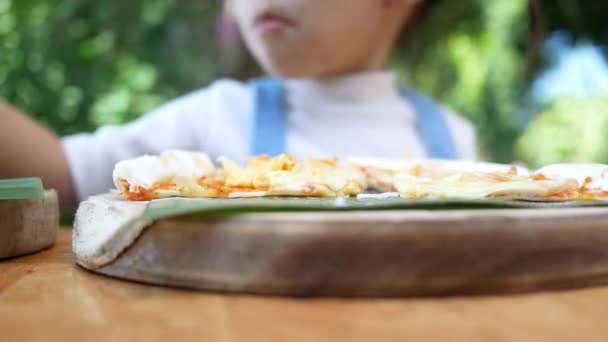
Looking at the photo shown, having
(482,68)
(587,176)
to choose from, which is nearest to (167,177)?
(587,176)

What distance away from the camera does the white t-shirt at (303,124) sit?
1040mm

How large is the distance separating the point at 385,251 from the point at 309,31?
582mm

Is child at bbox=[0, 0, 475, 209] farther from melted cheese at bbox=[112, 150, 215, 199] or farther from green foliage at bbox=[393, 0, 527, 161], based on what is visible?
green foliage at bbox=[393, 0, 527, 161]

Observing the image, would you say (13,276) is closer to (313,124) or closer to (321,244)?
(321,244)

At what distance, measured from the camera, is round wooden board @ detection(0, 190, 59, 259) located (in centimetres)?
48

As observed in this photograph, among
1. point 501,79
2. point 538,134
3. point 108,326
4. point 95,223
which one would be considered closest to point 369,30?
point 95,223

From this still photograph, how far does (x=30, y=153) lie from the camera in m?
0.84

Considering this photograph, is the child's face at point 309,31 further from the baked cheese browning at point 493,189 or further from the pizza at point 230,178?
the baked cheese browning at point 493,189

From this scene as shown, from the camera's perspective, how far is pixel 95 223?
42 centimetres

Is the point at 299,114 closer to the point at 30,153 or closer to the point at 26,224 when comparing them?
the point at 30,153

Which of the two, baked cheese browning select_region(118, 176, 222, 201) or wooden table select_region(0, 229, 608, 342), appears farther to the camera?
baked cheese browning select_region(118, 176, 222, 201)

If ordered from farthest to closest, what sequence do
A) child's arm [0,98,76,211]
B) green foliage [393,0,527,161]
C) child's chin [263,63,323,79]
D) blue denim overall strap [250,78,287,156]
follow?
green foliage [393,0,527,161], blue denim overall strap [250,78,287,156], child's chin [263,63,323,79], child's arm [0,98,76,211]

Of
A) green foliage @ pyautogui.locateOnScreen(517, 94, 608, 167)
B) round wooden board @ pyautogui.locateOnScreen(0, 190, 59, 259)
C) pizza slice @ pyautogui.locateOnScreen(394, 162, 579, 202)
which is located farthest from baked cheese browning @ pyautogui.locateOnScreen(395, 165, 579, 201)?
green foliage @ pyautogui.locateOnScreen(517, 94, 608, 167)

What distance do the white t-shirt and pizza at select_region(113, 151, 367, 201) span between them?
39 cm
